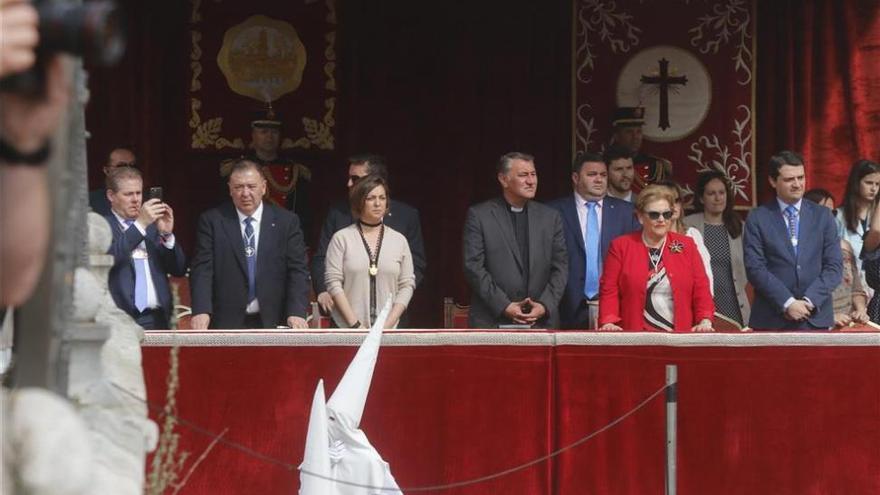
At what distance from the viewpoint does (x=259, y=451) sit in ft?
29.5

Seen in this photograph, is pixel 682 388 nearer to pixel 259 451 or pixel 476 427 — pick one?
pixel 476 427

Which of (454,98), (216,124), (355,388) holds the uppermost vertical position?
(454,98)

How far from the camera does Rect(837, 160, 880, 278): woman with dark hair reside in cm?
1201

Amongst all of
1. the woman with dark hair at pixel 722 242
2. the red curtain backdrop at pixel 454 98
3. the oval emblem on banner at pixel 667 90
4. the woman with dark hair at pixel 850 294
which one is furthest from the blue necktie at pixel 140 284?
the oval emblem on banner at pixel 667 90

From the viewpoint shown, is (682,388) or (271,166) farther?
(271,166)

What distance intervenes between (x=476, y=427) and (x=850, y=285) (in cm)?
358

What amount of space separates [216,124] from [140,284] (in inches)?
190

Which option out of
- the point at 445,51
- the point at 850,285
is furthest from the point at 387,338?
the point at 445,51

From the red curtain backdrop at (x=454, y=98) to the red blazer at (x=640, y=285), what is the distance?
4636 mm

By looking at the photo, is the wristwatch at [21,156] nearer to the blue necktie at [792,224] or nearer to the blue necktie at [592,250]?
the blue necktie at [792,224]

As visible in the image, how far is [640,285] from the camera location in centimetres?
979

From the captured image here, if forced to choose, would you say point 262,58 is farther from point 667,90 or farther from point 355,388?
point 355,388

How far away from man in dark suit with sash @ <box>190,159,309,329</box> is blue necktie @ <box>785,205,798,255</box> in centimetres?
281

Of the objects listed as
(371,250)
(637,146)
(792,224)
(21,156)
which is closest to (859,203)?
(792,224)
